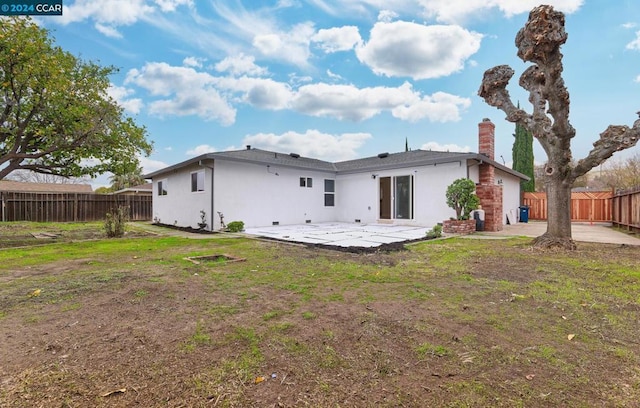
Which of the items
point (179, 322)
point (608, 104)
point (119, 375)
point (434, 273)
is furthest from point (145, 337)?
point (608, 104)

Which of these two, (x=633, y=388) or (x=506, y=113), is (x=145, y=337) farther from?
(x=506, y=113)

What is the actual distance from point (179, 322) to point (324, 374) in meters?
1.53

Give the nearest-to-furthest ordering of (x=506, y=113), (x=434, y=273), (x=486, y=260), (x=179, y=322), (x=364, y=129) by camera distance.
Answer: (x=179, y=322), (x=434, y=273), (x=486, y=260), (x=506, y=113), (x=364, y=129)

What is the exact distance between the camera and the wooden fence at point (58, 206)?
16.4m

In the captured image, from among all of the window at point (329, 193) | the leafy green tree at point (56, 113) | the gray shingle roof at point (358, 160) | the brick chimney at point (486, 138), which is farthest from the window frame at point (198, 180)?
the brick chimney at point (486, 138)

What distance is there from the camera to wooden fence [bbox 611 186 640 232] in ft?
32.7

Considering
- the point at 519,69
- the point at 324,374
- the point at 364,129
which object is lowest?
the point at 324,374

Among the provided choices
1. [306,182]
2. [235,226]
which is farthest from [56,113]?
[306,182]

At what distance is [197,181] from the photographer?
491 inches

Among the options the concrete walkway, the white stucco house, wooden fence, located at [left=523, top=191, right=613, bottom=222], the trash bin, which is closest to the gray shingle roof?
the white stucco house

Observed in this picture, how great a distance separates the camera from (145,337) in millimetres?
2480

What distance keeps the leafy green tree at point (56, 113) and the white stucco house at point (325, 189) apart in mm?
2543

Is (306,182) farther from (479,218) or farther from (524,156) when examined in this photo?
(524,156)

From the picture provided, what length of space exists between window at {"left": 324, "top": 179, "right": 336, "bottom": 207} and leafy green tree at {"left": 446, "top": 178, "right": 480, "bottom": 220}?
6.43m
